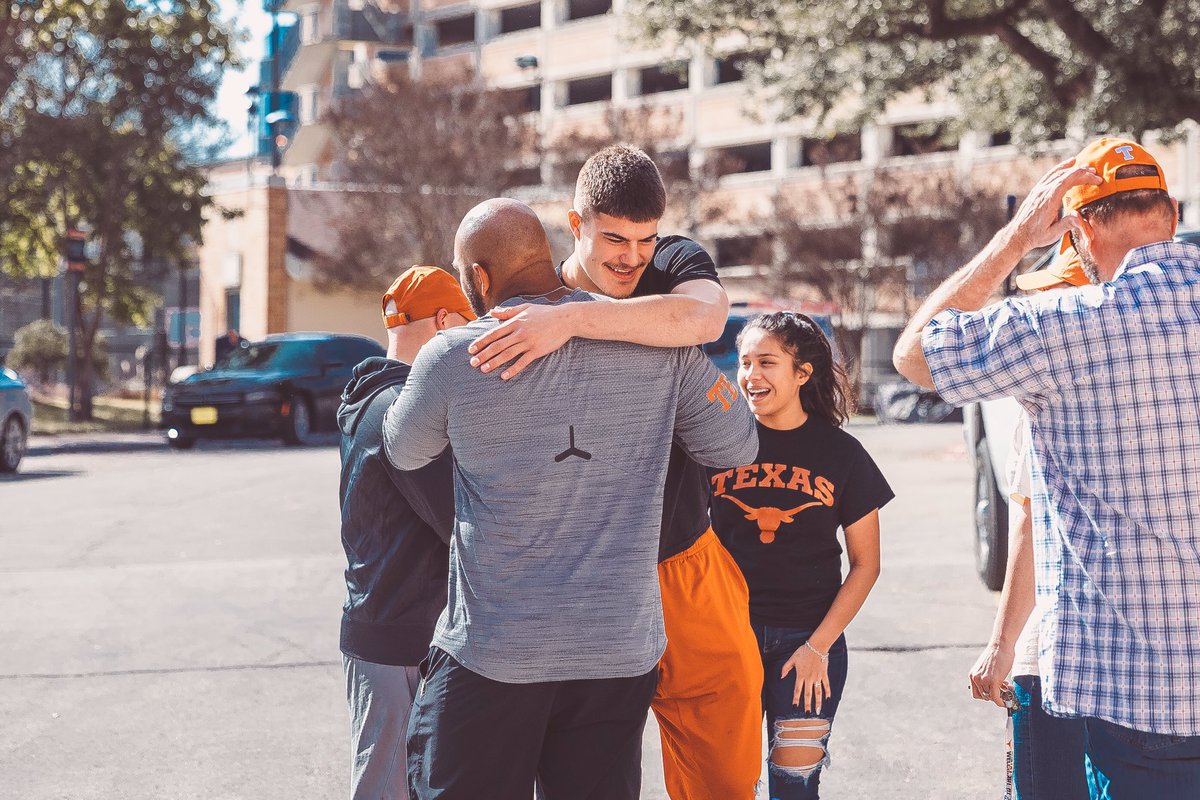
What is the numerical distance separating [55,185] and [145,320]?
706 cm

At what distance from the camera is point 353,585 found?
376cm

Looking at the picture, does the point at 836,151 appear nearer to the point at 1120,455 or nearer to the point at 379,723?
the point at 379,723

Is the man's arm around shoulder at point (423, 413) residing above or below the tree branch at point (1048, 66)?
below

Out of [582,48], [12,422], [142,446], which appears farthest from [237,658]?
[582,48]

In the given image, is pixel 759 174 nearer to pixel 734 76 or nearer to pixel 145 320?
pixel 734 76

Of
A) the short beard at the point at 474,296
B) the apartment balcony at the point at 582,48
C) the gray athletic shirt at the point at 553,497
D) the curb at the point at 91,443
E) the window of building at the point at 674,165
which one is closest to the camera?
the gray athletic shirt at the point at 553,497

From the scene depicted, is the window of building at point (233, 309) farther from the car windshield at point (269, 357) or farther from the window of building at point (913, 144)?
the car windshield at point (269, 357)

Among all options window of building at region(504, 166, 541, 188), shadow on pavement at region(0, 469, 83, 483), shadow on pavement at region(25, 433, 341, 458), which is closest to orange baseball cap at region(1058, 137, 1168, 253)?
shadow on pavement at region(0, 469, 83, 483)

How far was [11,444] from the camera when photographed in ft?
52.5

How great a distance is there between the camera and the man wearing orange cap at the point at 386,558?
11.9 feet

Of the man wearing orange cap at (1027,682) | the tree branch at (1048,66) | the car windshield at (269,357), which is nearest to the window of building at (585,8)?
the car windshield at (269,357)

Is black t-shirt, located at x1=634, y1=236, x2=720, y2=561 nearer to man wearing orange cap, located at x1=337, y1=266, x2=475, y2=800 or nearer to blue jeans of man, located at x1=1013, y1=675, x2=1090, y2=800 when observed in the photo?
man wearing orange cap, located at x1=337, y1=266, x2=475, y2=800

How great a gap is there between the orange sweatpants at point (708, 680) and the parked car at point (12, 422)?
14157 mm

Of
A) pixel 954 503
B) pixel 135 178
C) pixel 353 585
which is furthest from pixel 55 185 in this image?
pixel 353 585
